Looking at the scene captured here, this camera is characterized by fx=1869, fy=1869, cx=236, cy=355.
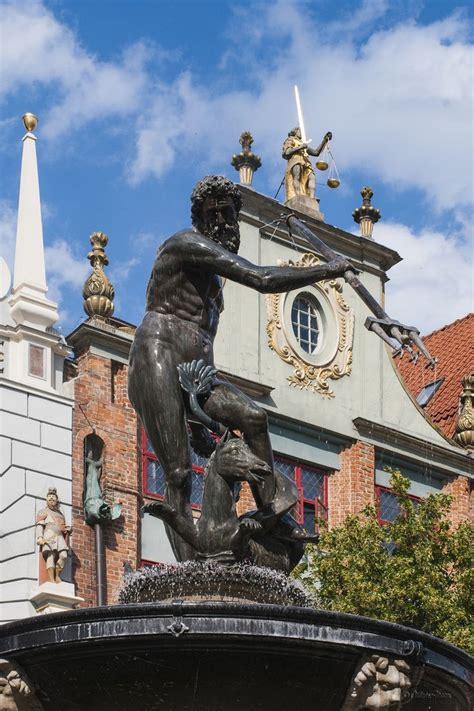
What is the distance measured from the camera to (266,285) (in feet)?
34.3

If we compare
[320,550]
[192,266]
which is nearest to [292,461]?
[320,550]

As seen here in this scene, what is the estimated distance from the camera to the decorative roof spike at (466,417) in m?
33.2

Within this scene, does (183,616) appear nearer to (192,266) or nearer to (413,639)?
(413,639)

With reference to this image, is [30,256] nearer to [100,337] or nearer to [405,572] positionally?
[100,337]

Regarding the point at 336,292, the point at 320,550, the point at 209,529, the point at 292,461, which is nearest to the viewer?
the point at 209,529

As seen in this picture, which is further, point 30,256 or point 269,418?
point 269,418

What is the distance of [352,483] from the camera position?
30375 mm

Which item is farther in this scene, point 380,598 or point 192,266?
point 380,598

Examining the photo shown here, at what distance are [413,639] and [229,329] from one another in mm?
20644

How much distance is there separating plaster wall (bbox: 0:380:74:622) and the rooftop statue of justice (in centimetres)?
1485

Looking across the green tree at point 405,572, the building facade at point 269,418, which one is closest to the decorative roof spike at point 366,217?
the building facade at point 269,418

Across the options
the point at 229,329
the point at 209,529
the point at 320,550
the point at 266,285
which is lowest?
the point at 209,529

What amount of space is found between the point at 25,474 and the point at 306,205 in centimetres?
826

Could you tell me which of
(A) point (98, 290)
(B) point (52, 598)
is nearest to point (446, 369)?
(A) point (98, 290)
